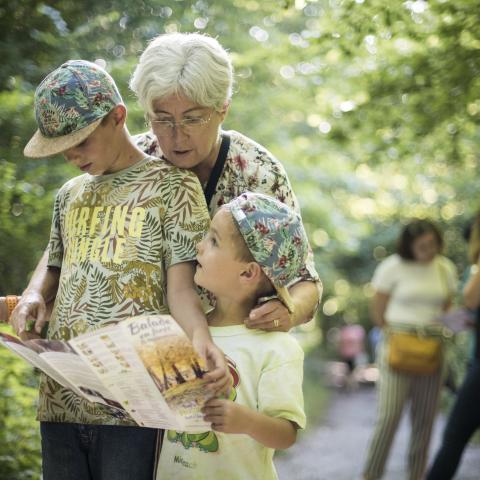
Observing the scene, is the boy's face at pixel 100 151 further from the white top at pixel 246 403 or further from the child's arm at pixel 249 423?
the child's arm at pixel 249 423

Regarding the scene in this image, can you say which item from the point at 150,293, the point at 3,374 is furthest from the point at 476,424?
the point at 150,293

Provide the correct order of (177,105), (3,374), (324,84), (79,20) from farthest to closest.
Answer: (324,84), (3,374), (79,20), (177,105)

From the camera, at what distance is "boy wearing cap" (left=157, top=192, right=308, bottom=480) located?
2191mm

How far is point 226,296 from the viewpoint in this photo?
2.31 m

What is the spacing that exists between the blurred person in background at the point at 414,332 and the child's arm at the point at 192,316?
362cm

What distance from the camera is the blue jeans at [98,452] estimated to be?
2.23 metres

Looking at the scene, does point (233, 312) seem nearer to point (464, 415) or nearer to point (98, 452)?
point (98, 452)

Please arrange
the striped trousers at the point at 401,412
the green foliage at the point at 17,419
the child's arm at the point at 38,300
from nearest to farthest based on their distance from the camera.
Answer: the child's arm at the point at 38,300
the green foliage at the point at 17,419
the striped trousers at the point at 401,412

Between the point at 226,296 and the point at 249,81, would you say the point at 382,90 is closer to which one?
the point at 249,81

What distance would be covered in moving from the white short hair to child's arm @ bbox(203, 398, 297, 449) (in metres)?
0.93

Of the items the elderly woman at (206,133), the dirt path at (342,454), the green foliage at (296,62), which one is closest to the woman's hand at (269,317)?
the elderly woman at (206,133)

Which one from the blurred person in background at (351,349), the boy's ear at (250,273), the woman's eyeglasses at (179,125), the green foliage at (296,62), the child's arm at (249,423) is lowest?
the blurred person in background at (351,349)

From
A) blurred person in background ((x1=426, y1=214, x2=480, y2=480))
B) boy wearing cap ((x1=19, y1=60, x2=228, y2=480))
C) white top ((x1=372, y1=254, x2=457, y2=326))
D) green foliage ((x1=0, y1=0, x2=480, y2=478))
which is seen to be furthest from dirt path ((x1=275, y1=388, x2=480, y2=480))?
boy wearing cap ((x1=19, y1=60, x2=228, y2=480))

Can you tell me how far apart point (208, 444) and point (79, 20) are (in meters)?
2.38
